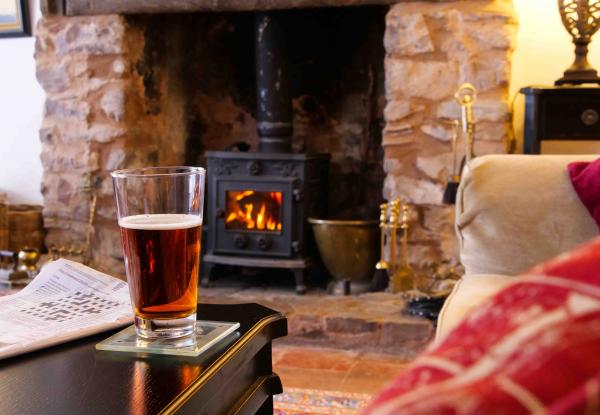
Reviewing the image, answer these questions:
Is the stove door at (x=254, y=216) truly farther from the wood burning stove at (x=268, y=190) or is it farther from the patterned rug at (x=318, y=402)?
the patterned rug at (x=318, y=402)

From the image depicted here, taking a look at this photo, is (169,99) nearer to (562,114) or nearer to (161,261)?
(562,114)

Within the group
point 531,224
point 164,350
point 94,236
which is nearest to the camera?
point 164,350

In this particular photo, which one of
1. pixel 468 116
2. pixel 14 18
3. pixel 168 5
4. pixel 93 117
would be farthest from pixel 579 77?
pixel 14 18

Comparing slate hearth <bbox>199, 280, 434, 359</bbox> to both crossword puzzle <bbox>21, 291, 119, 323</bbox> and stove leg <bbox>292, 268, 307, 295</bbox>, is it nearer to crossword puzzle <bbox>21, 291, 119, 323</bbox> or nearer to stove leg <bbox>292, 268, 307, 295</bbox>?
stove leg <bbox>292, 268, 307, 295</bbox>

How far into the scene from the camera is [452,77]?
2754mm

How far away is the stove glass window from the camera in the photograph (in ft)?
10.0

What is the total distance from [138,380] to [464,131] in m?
2.00

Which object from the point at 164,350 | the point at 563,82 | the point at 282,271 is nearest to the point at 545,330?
the point at 164,350

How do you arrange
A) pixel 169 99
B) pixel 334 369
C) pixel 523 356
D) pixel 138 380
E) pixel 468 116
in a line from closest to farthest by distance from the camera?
1. pixel 523 356
2. pixel 138 380
3. pixel 334 369
4. pixel 468 116
5. pixel 169 99

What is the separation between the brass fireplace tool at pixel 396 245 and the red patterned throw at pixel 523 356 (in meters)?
2.52

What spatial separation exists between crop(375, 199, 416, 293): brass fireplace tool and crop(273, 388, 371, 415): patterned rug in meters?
0.73

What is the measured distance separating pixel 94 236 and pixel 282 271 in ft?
2.64

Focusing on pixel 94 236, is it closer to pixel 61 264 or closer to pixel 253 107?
pixel 253 107

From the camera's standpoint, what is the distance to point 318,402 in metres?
2.15
